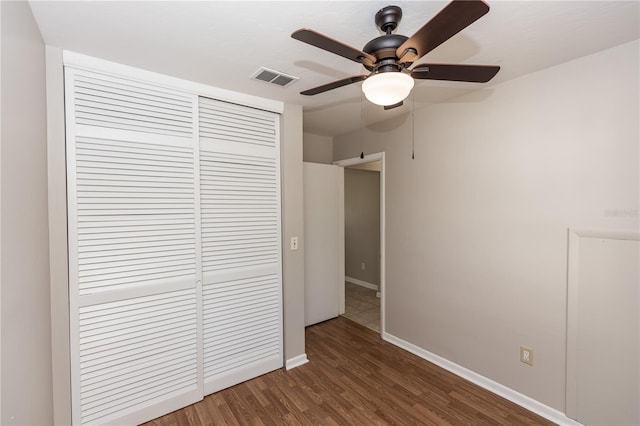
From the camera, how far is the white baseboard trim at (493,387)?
1.94m

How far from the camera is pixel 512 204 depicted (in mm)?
2168

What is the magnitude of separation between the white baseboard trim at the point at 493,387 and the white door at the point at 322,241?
1.03 m

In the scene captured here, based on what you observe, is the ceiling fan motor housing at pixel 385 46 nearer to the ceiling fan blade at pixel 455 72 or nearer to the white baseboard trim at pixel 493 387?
the ceiling fan blade at pixel 455 72

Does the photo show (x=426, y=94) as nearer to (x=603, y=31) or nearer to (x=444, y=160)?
(x=444, y=160)

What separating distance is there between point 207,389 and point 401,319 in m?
1.97

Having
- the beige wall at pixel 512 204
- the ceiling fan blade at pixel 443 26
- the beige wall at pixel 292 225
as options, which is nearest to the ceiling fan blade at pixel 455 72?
the ceiling fan blade at pixel 443 26

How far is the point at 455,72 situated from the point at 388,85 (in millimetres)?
446

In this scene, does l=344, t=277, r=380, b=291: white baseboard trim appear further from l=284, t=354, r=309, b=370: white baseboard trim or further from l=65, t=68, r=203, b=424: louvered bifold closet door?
l=65, t=68, r=203, b=424: louvered bifold closet door

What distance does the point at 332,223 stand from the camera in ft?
12.1

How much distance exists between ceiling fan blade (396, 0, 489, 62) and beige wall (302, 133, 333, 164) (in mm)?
2569

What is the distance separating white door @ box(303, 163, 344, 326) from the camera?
3.46 meters

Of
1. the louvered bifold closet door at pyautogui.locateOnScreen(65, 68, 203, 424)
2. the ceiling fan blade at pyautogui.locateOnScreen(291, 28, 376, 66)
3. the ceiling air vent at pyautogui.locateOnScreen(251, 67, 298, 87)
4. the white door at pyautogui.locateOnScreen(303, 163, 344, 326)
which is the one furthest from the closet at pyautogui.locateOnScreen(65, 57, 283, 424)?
the ceiling fan blade at pyautogui.locateOnScreen(291, 28, 376, 66)

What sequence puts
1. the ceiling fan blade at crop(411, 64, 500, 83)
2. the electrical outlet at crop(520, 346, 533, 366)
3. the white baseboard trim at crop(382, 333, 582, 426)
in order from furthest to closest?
the electrical outlet at crop(520, 346, 533, 366) → the white baseboard trim at crop(382, 333, 582, 426) → the ceiling fan blade at crop(411, 64, 500, 83)

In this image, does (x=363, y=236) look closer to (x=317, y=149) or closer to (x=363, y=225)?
(x=363, y=225)
